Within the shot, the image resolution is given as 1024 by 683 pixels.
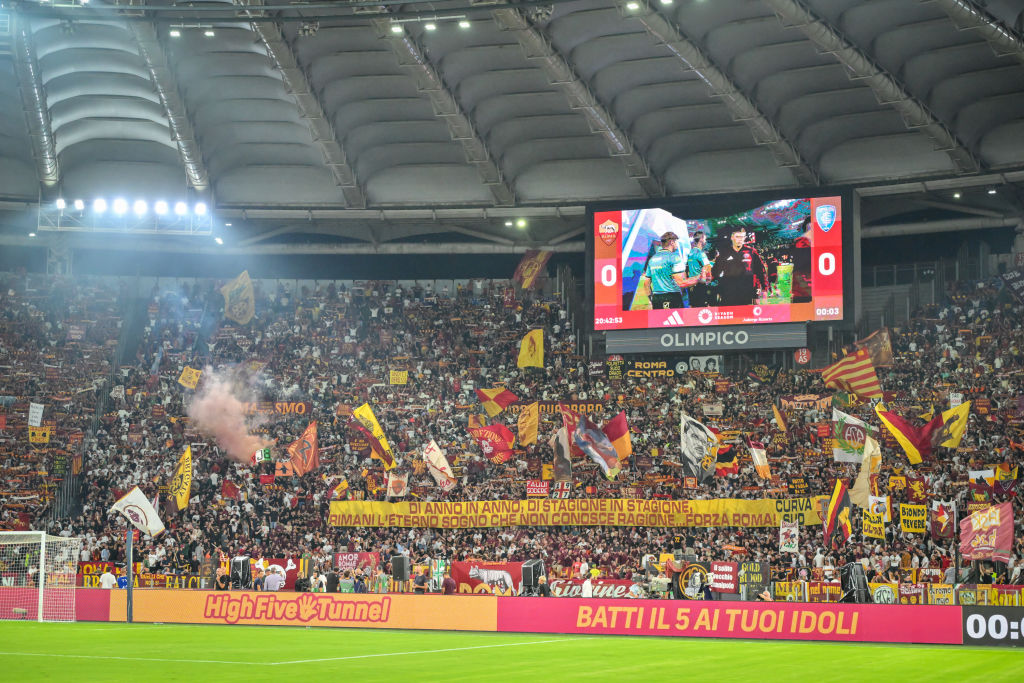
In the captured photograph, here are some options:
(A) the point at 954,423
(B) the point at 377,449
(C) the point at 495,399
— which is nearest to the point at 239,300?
(C) the point at 495,399

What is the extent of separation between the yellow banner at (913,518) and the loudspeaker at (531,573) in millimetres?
A: 10712

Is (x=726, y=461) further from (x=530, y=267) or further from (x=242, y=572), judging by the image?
(x=530, y=267)

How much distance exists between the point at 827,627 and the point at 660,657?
7498mm

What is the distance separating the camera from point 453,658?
20312 millimetres

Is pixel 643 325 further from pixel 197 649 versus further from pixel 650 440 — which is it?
pixel 197 649

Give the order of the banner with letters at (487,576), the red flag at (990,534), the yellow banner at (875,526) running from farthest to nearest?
1. the banner with letters at (487,576)
2. the yellow banner at (875,526)
3. the red flag at (990,534)

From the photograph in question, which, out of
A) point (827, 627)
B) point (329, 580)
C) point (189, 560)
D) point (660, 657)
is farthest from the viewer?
point (189, 560)

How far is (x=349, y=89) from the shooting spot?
1658 inches

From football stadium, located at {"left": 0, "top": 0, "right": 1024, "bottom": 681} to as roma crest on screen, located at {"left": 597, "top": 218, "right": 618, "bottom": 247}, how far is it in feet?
0.44

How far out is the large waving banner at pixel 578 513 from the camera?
36844 millimetres

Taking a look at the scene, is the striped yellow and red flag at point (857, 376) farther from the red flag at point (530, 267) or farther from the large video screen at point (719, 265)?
the red flag at point (530, 267)

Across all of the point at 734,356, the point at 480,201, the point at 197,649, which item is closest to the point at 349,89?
the point at 480,201

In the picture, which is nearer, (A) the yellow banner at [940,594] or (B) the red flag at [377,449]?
(A) the yellow banner at [940,594]

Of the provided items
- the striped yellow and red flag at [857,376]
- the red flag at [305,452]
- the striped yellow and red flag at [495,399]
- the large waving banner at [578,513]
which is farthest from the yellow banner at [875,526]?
the red flag at [305,452]
